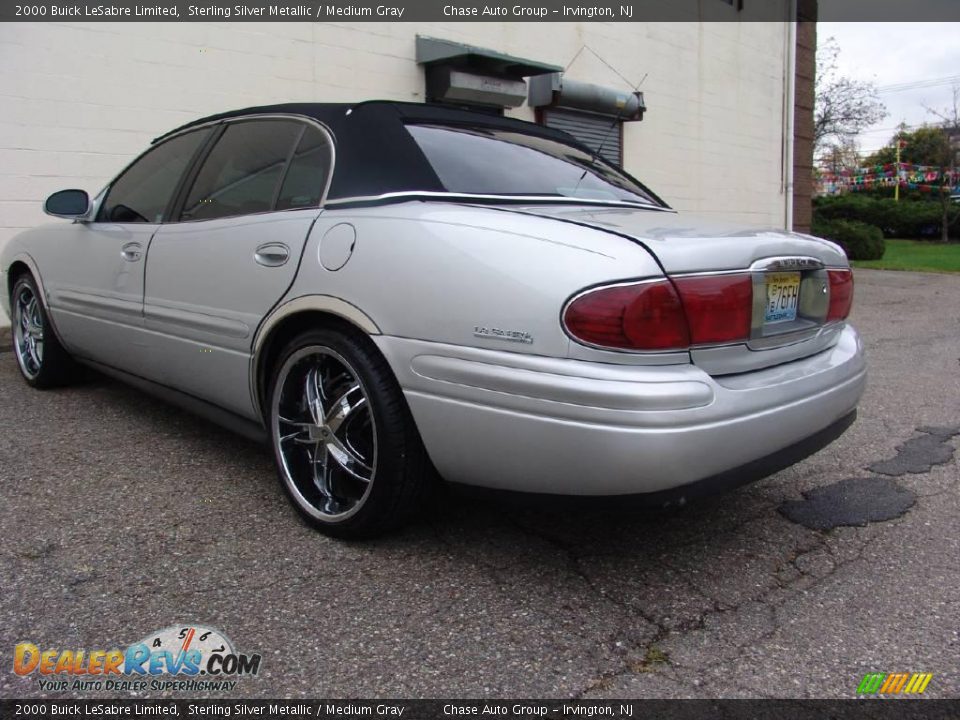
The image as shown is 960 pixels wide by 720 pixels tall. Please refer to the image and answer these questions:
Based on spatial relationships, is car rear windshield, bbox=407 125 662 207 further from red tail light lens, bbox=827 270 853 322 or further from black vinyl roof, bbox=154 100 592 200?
red tail light lens, bbox=827 270 853 322

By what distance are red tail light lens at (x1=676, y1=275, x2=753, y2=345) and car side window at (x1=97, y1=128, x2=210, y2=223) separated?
2418 millimetres

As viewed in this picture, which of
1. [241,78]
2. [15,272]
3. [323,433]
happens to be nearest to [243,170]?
[323,433]

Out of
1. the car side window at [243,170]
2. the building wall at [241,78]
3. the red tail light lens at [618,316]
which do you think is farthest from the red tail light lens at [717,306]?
the building wall at [241,78]

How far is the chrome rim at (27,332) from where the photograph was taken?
4.68 m

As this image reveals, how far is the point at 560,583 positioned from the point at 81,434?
2591 millimetres

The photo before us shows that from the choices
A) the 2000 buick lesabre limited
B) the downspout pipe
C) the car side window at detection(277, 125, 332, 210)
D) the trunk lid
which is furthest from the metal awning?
the downspout pipe

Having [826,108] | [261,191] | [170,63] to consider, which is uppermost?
[826,108]

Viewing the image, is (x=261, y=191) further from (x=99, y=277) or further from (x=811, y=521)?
(x=811, y=521)

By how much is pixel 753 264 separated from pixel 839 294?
0.67 meters

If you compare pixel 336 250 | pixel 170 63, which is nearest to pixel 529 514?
pixel 336 250

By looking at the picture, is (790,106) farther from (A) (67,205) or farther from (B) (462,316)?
(B) (462,316)

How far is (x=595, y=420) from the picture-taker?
2057 mm

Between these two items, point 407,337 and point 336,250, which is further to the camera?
point 336,250

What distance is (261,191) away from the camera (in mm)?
3104
